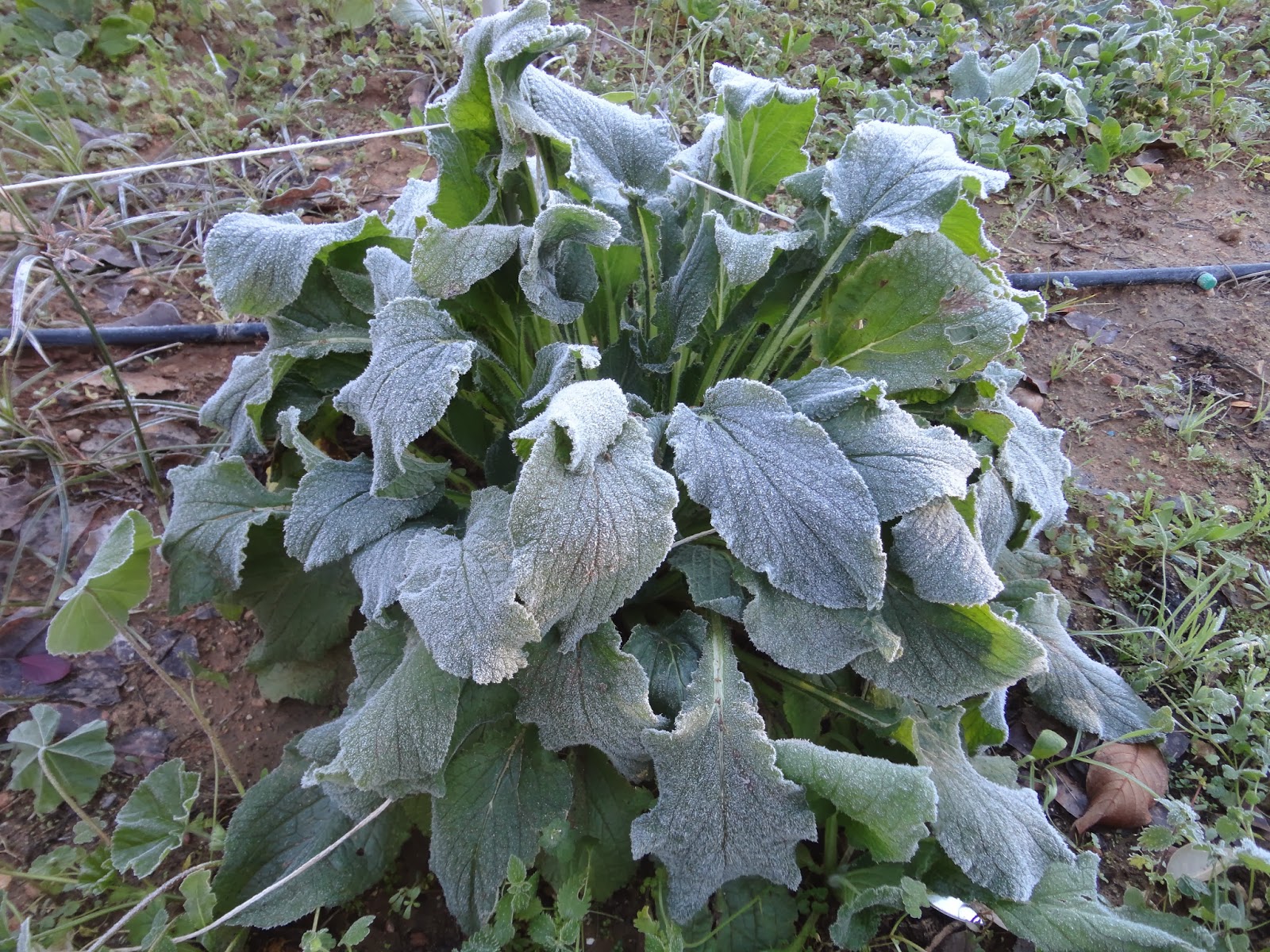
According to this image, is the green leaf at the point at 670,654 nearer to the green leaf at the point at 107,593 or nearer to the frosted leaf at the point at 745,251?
the frosted leaf at the point at 745,251

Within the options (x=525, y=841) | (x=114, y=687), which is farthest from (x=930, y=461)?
(x=114, y=687)

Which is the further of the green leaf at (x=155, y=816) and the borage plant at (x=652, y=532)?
the green leaf at (x=155, y=816)

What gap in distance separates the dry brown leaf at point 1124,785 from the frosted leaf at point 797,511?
2.66 feet

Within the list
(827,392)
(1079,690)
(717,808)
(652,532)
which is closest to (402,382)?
(652,532)

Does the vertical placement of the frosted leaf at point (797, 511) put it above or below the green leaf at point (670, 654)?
above

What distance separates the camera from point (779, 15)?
3.65m

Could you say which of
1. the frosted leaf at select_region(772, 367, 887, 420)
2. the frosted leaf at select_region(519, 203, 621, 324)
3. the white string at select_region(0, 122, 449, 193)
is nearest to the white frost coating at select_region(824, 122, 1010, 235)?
the frosted leaf at select_region(772, 367, 887, 420)

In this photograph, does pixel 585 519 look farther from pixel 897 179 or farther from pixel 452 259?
pixel 897 179

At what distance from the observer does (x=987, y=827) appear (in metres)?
1.35

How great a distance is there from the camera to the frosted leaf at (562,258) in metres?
1.34

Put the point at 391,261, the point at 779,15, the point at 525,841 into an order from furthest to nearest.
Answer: the point at 779,15, the point at 391,261, the point at 525,841

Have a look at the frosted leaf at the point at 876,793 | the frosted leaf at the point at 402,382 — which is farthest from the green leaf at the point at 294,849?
the frosted leaf at the point at 876,793

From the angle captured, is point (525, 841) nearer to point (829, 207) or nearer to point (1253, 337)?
point (829, 207)

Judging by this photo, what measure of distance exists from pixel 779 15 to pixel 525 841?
3577mm
